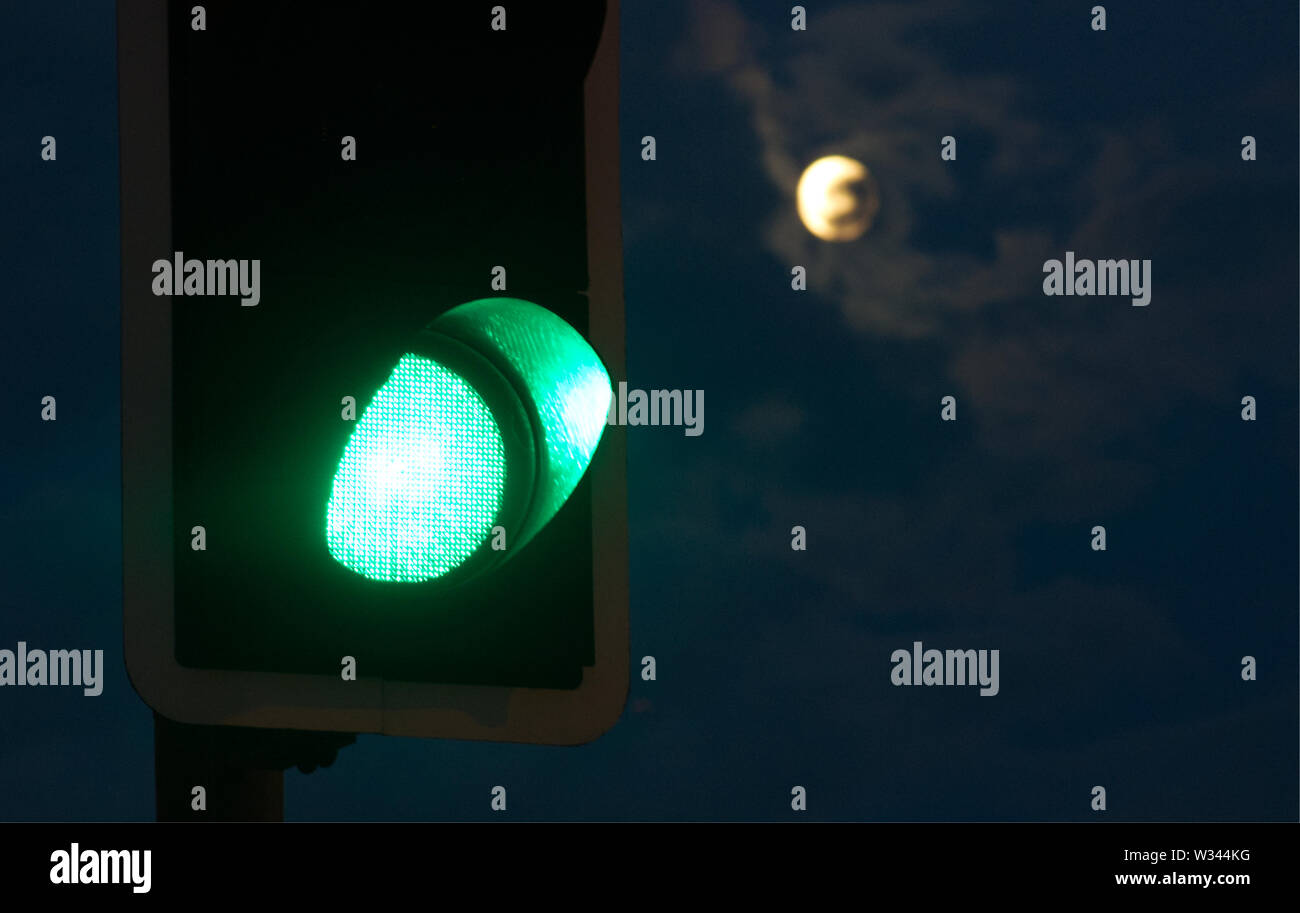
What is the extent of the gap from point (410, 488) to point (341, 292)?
298mm

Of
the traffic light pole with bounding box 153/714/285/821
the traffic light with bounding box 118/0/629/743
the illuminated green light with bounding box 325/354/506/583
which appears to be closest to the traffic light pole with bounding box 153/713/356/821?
the traffic light pole with bounding box 153/714/285/821

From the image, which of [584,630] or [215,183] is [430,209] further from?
[584,630]

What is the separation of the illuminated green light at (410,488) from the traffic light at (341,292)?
138mm

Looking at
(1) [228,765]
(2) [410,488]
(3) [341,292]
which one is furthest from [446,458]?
(1) [228,765]

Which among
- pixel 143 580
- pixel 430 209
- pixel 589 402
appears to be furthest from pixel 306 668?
pixel 430 209

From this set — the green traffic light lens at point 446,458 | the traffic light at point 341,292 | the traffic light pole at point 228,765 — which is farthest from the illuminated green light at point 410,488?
the traffic light pole at point 228,765

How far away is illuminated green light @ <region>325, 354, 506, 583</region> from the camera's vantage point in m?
1.29

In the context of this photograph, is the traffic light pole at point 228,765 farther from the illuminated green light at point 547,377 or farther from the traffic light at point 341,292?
the illuminated green light at point 547,377

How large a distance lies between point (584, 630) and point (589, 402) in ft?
0.97

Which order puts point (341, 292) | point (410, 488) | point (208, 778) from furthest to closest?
1. point (208, 778)
2. point (341, 292)
3. point (410, 488)

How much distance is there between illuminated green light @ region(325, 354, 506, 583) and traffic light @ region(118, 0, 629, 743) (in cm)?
14

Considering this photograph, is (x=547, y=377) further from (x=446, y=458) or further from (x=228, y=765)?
(x=228, y=765)

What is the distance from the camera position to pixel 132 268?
4.88 feet

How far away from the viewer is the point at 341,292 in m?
1.45
